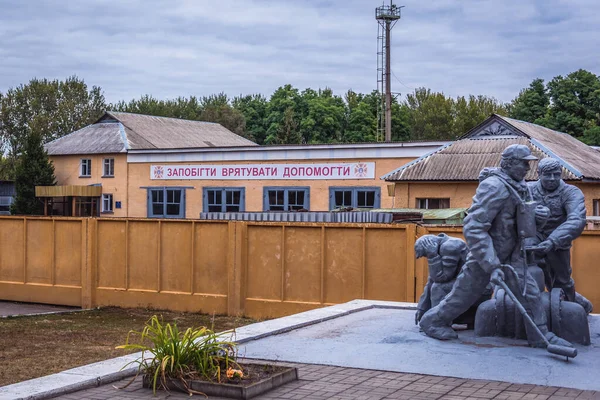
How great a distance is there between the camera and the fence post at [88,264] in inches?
809

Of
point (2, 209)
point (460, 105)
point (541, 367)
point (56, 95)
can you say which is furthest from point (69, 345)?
point (460, 105)

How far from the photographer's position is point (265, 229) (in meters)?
18.6

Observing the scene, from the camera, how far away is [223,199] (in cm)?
4344

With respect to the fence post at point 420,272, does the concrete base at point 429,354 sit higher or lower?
lower

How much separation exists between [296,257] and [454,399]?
10237 mm

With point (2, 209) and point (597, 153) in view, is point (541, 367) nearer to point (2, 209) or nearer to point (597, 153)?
point (597, 153)

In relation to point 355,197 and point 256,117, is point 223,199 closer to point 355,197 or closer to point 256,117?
point 355,197

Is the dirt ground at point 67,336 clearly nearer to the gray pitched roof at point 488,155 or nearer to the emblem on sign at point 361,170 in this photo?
the gray pitched roof at point 488,155

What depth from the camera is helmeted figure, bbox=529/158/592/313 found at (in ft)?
36.9

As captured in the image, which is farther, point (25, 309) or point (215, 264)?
point (25, 309)

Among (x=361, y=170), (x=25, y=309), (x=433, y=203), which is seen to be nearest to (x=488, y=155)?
(x=433, y=203)

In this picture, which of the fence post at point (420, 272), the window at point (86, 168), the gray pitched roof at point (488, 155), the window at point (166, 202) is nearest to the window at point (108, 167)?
the window at point (86, 168)

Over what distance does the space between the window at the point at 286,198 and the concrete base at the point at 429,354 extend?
93.5ft

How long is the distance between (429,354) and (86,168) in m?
46.6
